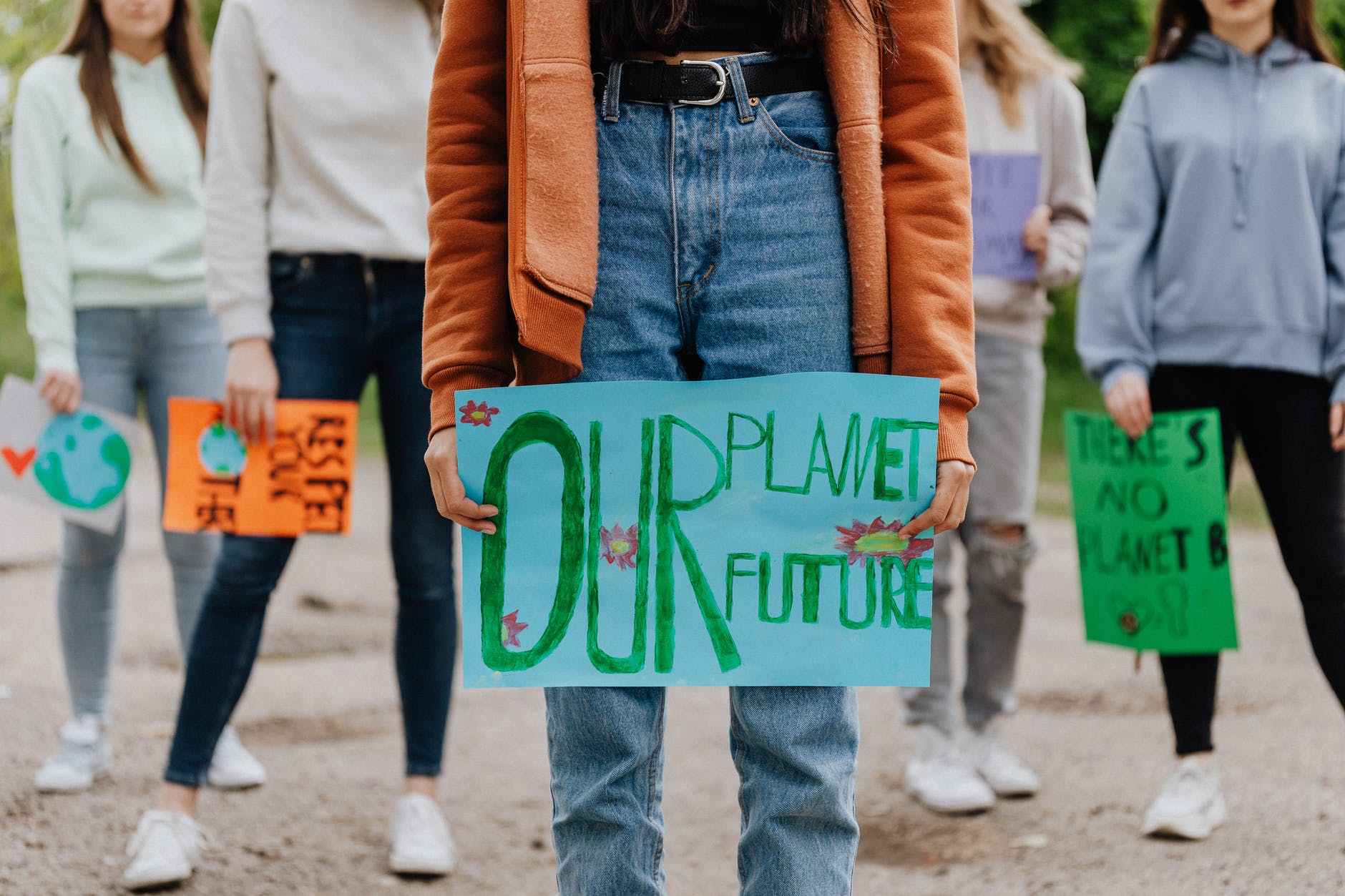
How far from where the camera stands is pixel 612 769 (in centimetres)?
176

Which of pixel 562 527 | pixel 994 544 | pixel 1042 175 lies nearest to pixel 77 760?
pixel 562 527

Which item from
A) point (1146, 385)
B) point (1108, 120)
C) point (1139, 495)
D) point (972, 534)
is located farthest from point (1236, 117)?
point (1108, 120)

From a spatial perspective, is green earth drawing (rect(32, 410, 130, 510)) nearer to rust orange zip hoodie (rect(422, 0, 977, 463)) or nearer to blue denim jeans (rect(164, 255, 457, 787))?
blue denim jeans (rect(164, 255, 457, 787))

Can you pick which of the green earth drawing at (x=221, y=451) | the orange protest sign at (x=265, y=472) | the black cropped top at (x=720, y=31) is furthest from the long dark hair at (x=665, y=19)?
the green earth drawing at (x=221, y=451)

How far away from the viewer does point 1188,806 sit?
324 centimetres

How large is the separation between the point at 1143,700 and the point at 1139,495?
5.15ft

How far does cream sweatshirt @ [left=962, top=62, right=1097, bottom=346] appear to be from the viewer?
3615 mm

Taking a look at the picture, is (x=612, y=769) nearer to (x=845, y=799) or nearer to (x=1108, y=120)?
(x=845, y=799)

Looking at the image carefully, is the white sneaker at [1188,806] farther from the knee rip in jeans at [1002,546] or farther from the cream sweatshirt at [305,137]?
the cream sweatshirt at [305,137]

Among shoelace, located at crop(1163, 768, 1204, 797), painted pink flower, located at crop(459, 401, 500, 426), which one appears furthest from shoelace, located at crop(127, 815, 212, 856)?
shoelace, located at crop(1163, 768, 1204, 797)

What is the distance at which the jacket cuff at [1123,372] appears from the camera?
10.6 feet

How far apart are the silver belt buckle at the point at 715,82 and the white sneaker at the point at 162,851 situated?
1992mm

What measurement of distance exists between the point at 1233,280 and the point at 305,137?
6.75 ft

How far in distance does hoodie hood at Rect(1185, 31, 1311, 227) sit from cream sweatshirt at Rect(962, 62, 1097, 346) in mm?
399
